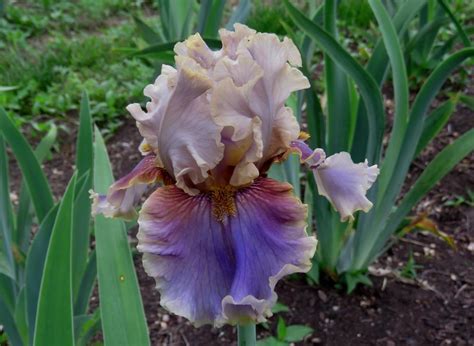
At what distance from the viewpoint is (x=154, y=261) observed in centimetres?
82

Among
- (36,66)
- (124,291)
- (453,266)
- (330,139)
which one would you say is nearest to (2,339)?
(124,291)

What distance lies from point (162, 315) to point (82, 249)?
553mm

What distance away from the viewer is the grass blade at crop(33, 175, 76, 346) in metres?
0.96

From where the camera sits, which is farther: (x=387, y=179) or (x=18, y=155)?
(x=387, y=179)

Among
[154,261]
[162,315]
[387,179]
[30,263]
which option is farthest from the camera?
[162,315]

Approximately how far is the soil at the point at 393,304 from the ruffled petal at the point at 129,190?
0.96 meters

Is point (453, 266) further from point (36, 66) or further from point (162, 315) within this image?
point (36, 66)

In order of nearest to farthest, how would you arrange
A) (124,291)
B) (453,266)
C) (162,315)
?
1. (124,291)
2. (162,315)
3. (453,266)

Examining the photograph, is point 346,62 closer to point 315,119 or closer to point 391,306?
point 315,119

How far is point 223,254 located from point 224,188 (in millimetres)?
120

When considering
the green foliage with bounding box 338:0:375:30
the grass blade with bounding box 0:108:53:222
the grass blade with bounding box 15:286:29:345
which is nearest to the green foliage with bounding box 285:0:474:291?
the grass blade with bounding box 0:108:53:222

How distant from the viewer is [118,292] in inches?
41.4

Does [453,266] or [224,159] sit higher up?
[224,159]

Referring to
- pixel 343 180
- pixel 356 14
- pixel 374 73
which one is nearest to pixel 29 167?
pixel 343 180
